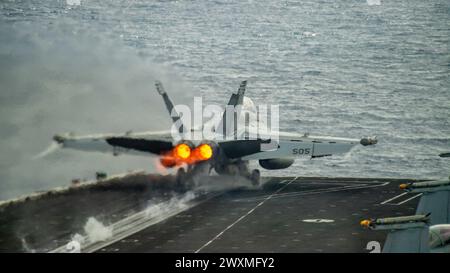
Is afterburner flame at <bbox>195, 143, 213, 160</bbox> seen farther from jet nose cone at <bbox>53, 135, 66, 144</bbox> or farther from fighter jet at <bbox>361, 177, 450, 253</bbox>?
fighter jet at <bbox>361, 177, 450, 253</bbox>

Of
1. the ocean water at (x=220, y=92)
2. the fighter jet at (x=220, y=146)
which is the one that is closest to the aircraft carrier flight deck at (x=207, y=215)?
the fighter jet at (x=220, y=146)

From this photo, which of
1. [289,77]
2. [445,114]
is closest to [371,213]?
[445,114]

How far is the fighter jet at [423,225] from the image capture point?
27.8m

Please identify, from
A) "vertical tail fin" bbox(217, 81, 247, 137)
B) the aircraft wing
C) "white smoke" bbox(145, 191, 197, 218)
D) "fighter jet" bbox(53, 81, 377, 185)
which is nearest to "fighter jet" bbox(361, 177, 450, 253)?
"white smoke" bbox(145, 191, 197, 218)

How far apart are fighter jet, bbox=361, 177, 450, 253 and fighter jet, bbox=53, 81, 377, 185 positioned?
3212 cm

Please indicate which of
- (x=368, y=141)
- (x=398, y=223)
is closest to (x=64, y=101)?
(x=368, y=141)

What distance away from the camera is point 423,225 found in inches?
1112

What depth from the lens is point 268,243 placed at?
56.2m

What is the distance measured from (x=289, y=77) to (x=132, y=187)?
95.9 m

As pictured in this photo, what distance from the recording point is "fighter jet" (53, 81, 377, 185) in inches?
2751

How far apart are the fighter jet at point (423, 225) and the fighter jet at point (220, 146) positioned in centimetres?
3212

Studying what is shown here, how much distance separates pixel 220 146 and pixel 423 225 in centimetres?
4374

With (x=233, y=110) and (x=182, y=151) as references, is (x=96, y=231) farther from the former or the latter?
(x=233, y=110)

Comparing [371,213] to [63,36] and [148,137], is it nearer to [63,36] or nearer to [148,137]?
[148,137]
